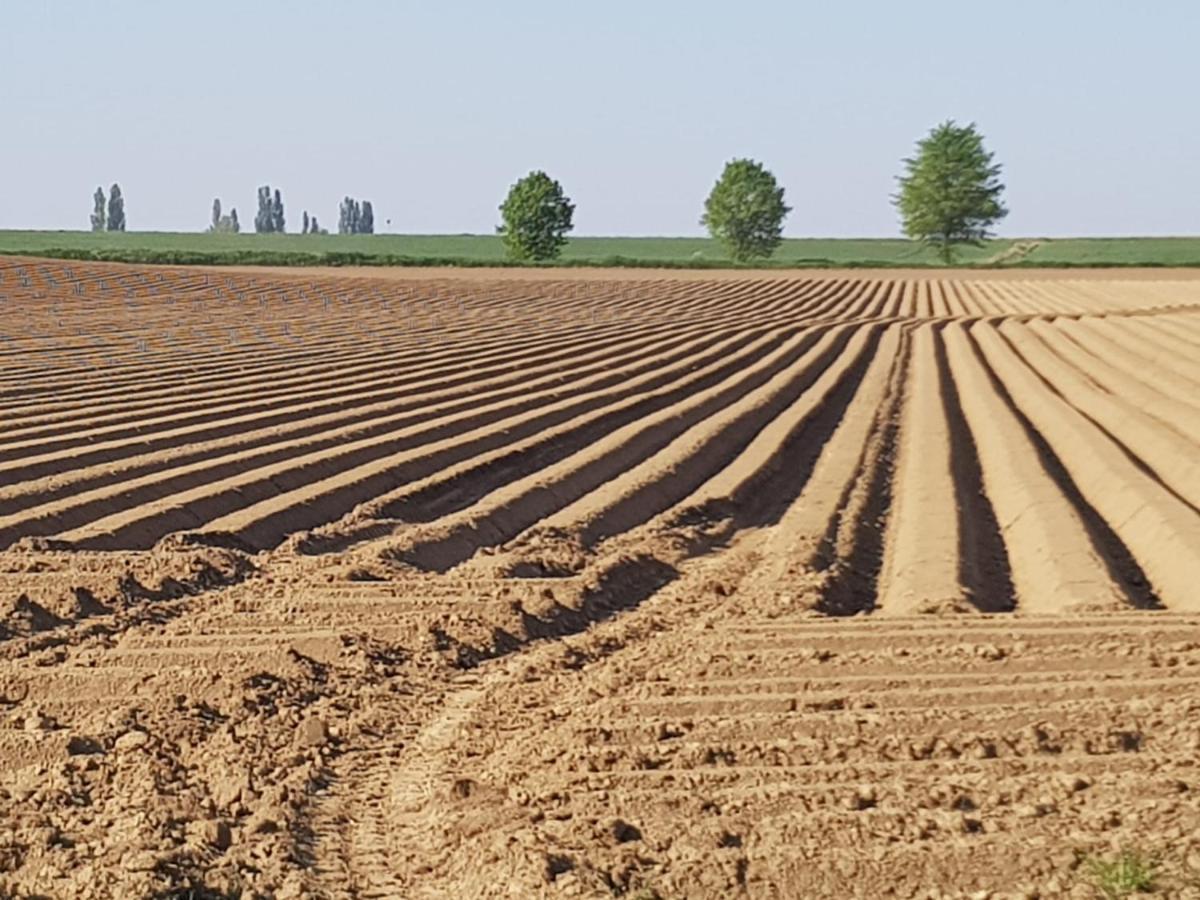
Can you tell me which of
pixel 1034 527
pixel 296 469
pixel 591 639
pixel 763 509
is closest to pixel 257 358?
pixel 296 469

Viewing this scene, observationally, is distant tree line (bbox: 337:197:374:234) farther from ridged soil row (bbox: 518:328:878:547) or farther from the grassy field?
ridged soil row (bbox: 518:328:878:547)

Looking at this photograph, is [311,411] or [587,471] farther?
[311,411]

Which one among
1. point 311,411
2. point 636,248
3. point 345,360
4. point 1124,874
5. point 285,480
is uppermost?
point 1124,874

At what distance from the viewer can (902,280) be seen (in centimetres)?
5453

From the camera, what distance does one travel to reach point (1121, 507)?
394 inches

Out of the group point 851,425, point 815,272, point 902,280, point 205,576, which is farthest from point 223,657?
point 815,272

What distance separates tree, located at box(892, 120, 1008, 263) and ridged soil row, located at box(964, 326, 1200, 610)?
7508cm

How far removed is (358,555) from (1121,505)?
4437 mm

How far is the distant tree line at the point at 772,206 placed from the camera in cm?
8881

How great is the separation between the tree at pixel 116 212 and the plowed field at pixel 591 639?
119 meters

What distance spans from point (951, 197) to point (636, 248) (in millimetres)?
37392

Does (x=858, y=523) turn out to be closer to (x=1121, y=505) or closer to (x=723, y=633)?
(x=1121, y=505)

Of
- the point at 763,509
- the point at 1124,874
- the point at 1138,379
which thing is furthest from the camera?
the point at 1138,379

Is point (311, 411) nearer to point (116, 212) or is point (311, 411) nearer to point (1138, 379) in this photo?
point (1138, 379)
